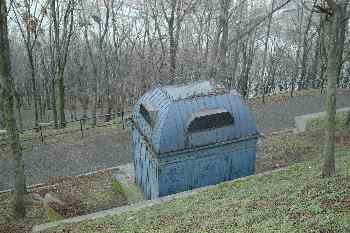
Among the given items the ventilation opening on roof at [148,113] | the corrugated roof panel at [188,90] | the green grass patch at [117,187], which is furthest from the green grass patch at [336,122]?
the green grass patch at [117,187]

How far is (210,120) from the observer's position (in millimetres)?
10234

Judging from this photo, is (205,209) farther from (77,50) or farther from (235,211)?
(77,50)

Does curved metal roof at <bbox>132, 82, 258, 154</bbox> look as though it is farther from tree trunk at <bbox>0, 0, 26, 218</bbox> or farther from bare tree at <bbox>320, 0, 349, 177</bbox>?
tree trunk at <bbox>0, 0, 26, 218</bbox>

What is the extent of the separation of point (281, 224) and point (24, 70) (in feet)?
120

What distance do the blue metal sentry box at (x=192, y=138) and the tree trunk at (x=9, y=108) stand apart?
321 centimetres

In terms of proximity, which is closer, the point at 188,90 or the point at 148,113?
the point at 148,113

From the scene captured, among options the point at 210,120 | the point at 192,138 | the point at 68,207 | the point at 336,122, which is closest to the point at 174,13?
the point at 336,122

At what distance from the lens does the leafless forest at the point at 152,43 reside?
2108cm

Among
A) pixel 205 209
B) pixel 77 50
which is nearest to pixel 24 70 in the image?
pixel 77 50

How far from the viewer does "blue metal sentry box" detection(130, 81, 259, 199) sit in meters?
9.88

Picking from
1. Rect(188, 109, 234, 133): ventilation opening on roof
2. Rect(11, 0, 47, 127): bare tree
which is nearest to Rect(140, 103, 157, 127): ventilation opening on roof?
Rect(188, 109, 234, 133): ventilation opening on roof

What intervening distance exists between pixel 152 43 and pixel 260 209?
20.1 meters

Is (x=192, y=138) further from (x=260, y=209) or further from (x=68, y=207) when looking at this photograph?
(x=68, y=207)

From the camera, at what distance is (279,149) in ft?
44.7
